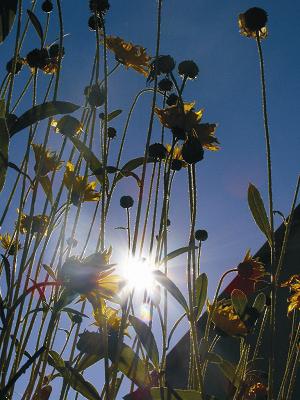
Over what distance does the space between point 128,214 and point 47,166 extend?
0.77ft

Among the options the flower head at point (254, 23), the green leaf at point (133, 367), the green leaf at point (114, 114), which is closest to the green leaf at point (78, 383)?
the green leaf at point (133, 367)

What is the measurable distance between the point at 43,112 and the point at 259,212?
35cm

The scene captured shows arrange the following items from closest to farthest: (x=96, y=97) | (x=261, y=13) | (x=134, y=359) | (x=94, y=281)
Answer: (x=94, y=281) → (x=134, y=359) → (x=96, y=97) → (x=261, y=13)

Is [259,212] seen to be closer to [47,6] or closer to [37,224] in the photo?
[37,224]

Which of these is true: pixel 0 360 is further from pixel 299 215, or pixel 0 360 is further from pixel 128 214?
pixel 299 215

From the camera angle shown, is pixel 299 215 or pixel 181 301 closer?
pixel 181 301

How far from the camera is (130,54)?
1194 millimetres

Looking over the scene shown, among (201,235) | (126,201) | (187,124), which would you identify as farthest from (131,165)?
(201,235)

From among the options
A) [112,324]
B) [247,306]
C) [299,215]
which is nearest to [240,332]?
[247,306]

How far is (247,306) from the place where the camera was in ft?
3.14

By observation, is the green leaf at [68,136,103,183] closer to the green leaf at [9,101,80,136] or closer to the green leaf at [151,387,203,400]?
the green leaf at [9,101,80,136]

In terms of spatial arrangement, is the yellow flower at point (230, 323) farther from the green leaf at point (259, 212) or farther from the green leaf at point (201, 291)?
the green leaf at point (259, 212)

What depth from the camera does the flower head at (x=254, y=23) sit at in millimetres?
1000

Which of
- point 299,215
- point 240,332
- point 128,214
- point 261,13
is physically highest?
point 299,215
